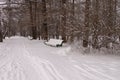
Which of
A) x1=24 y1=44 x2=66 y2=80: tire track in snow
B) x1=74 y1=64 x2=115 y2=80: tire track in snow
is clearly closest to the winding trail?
x1=24 y1=44 x2=66 y2=80: tire track in snow

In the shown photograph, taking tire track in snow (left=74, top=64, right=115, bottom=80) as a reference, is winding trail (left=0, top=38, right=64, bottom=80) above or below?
below

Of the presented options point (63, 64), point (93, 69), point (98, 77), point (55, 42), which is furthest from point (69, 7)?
point (98, 77)

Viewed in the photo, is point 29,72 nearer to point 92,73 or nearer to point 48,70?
point 48,70

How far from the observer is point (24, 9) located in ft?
99.3

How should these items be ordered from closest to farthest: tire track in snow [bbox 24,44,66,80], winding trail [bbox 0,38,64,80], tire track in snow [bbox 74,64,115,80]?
1. tire track in snow [bbox 74,64,115,80]
2. tire track in snow [bbox 24,44,66,80]
3. winding trail [bbox 0,38,64,80]

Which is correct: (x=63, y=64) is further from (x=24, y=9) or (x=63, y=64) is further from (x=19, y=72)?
(x=24, y=9)

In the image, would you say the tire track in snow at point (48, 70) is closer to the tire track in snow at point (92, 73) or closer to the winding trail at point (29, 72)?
the winding trail at point (29, 72)

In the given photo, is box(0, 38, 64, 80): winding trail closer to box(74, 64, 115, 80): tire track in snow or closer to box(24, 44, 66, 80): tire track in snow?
box(24, 44, 66, 80): tire track in snow

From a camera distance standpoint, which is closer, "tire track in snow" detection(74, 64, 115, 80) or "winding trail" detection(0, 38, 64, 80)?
"tire track in snow" detection(74, 64, 115, 80)

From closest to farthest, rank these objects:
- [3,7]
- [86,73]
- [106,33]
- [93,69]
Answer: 1. [86,73]
2. [93,69]
3. [106,33]
4. [3,7]

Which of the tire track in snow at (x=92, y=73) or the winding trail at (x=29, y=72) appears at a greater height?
the tire track in snow at (x=92, y=73)

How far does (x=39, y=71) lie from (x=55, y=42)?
9.82 m

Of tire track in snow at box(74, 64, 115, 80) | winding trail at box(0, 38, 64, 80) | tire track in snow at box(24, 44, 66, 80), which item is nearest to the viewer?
tire track in snow at box(74, 64, 115, 80)

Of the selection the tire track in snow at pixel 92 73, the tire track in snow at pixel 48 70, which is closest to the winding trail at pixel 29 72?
the tire track in snow at pixel 48 70
